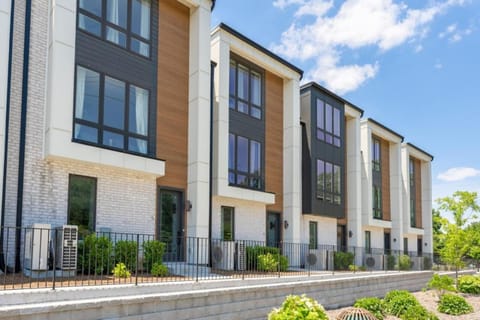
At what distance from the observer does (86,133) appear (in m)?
12.1

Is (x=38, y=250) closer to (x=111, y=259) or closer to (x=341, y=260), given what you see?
(x=111, y=259)

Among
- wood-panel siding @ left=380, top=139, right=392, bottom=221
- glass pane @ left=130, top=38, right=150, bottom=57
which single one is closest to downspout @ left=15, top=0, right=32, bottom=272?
glass pane @ left=130, top=38, right=150, bottom=57

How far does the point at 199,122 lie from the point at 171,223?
3.40 metres

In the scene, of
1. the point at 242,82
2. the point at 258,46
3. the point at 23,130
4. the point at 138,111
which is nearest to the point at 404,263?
the point at 242,82

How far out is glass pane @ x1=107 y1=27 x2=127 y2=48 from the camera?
42.8 ft

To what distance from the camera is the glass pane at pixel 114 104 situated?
12.6 m

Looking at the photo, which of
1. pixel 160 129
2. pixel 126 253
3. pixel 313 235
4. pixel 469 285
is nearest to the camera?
pixel 126 253

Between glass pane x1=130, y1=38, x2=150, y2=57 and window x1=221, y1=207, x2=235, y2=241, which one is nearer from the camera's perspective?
glass pane x1=130, y1=38, x2=150, y2=57

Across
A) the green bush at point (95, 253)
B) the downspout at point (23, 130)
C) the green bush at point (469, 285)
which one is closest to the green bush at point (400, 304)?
the green bush at point (469, 285)

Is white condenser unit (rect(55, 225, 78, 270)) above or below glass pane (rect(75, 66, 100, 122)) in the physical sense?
below

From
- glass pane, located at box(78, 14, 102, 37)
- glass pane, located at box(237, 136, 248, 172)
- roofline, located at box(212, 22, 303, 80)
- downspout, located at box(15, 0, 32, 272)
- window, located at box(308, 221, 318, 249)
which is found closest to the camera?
downspout, located at box(15, 0, 32, 272)

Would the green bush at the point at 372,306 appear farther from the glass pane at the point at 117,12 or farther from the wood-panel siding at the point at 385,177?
the wood-panel siding at the point at 385,177

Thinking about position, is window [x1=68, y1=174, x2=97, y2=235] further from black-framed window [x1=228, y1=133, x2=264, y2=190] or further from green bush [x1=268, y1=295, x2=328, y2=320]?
green bush [x1=268, y1=295, x2=328, y2=320]

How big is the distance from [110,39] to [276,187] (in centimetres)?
933
